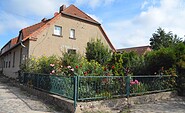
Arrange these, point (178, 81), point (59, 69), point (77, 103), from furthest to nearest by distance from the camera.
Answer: point (178, 81) → point (59, 69) → point (77, 103)

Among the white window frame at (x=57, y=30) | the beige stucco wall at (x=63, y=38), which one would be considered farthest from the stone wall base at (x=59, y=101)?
the white window frame at (x=57, y=30)

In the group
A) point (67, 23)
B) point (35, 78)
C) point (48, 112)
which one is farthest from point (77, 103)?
point (67, 23)

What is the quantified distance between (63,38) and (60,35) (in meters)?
0.41

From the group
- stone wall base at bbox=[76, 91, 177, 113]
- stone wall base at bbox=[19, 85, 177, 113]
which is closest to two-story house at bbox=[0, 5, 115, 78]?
stone wall base at bbox=[19, 85, 177, 113]

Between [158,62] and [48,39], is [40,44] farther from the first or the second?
[158,62]

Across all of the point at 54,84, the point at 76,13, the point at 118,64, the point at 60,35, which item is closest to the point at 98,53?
the point at 118,64

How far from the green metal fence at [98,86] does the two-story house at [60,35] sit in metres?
7.06

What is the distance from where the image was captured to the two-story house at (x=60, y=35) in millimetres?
15454

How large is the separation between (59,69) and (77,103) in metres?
3.23

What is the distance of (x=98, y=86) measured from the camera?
6547 millimetres

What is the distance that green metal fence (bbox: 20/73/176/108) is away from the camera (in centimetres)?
607

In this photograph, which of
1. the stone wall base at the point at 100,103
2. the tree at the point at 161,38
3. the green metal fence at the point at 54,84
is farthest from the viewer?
the tree at the point at 161,38

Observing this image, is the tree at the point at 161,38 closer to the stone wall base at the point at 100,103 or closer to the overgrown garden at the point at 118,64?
the overgrown garden at the point at 118,64

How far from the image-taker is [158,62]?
34.1ft
